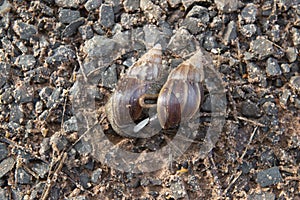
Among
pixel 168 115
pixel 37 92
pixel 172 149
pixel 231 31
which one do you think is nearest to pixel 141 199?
pixel 172 149

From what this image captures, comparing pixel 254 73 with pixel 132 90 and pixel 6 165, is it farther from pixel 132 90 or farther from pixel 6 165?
pixel 6 165

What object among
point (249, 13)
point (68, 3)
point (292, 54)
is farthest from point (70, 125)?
point (292, 54)

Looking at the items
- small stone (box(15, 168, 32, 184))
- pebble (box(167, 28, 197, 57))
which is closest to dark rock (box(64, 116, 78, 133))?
small stone (box(15, 168, 32, 184))

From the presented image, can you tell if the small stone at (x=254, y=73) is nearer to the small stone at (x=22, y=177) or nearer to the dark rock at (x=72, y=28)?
the dark rock at (x=72, y=28)

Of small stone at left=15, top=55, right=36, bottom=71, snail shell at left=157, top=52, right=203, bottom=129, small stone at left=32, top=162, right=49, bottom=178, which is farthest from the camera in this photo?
small stone at left=15, top=55, right=36, bottom=71

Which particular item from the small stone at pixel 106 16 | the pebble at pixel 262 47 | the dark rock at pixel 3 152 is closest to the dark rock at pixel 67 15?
the small stone at pixel 106 16

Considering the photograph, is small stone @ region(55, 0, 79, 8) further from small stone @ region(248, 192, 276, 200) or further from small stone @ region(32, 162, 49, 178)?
small stone @ region(248, 192, 276, 200)
